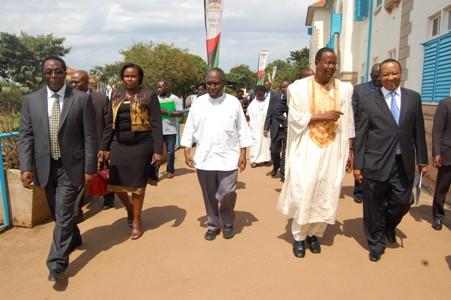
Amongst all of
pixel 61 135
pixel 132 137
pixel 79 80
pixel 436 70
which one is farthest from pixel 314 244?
pixel 436 70

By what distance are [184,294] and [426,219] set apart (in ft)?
11.5

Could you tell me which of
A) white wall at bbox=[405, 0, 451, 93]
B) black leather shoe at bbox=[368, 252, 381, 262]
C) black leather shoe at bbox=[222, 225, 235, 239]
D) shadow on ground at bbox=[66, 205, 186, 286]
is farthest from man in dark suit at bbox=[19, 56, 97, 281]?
white wall at bbox=[405, 0, 451, 93]

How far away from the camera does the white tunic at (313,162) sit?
12.6ft

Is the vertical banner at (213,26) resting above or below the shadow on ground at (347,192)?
above

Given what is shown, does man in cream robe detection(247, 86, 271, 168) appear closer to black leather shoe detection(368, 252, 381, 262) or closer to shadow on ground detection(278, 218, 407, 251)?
shadow on ground detection(278, 218, 407, 251)

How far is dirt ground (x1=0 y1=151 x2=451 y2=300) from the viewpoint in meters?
3.27

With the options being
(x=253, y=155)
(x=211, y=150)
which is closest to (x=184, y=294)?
(x=211, y=150)

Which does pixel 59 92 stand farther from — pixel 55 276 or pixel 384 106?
pixel 384 106

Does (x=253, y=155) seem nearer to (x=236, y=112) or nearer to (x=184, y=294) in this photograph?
(x=236, y=112)

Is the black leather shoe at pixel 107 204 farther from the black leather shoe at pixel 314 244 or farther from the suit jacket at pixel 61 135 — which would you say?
the black leather shoe at pixel 314 244

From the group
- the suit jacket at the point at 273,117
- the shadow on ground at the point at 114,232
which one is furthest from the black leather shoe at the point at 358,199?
the shadow on ground at the point at 114,232

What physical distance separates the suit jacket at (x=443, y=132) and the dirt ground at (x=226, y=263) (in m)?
0.91

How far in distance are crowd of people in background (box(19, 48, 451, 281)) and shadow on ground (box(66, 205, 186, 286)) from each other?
0.17 m

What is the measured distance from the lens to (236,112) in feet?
14.1
